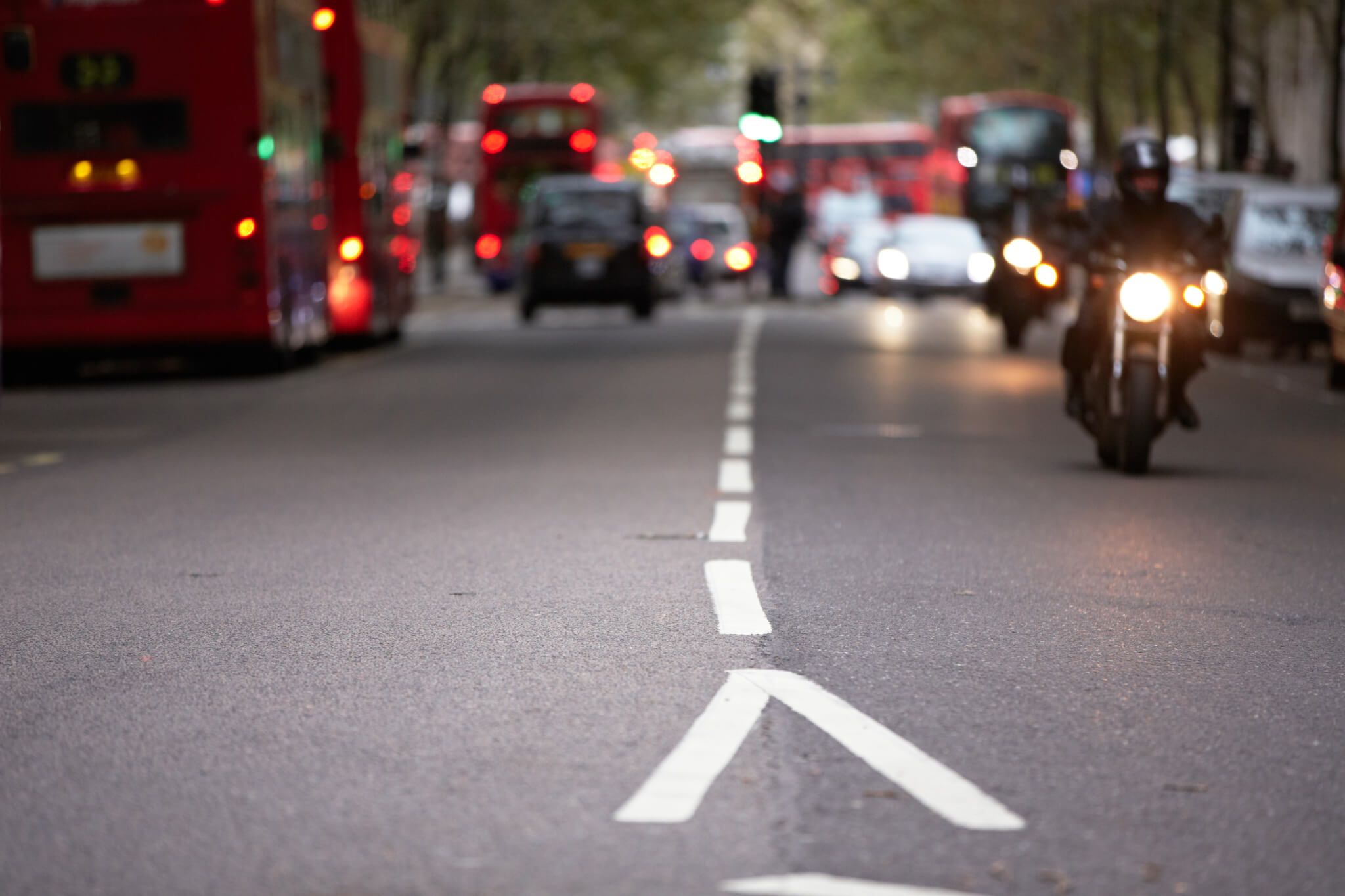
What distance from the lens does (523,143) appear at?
4906 cm

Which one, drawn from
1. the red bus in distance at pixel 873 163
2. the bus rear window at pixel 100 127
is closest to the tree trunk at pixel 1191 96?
the red bus in distance at pixel 873 163

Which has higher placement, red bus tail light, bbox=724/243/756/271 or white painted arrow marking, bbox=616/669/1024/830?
white painted arrow marking, bbox=616/669/1024/830

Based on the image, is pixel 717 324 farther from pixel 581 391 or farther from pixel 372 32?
pixel 581 391

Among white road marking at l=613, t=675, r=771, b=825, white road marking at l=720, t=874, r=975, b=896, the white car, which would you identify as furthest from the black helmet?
the white car

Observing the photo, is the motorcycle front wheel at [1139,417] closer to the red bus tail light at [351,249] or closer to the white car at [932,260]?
the red bus tail light at [351,249]

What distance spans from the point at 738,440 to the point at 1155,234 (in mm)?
3144

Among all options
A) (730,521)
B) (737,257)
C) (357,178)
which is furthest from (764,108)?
(730,521)

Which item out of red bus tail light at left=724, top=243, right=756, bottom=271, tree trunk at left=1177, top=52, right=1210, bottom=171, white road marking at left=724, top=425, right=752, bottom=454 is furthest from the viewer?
tree trunk at left=1177, top=52, right=1210, bottom=171

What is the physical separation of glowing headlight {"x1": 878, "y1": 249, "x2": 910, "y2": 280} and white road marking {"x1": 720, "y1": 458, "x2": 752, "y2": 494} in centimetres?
2701

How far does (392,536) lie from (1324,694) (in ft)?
14.7

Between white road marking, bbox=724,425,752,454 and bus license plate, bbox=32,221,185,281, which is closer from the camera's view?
white road marking, bbox=724,425,752,454

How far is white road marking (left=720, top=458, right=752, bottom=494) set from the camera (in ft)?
38.7

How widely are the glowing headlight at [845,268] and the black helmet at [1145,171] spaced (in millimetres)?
30652

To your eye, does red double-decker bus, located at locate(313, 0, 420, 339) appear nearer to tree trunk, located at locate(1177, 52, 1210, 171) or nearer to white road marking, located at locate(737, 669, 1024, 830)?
white road marking, located at locate(737, 669, 1024, 830)
